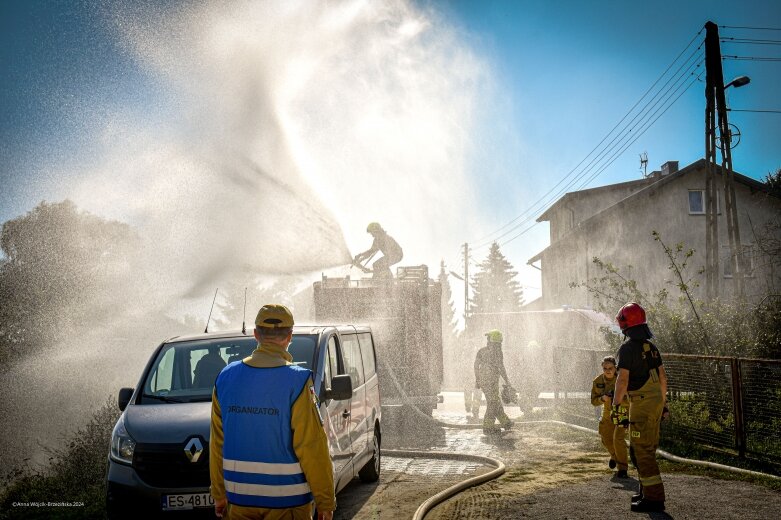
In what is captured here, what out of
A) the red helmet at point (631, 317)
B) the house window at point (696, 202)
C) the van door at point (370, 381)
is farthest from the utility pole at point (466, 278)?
the red helmet at point (631, 317)

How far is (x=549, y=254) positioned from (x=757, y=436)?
3304cm

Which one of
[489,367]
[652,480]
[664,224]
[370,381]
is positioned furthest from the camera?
[664,224]

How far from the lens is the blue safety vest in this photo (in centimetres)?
313

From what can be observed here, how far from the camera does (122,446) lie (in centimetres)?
530

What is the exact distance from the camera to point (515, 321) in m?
24.7

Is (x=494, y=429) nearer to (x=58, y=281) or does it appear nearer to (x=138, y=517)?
(x=138, y=517)

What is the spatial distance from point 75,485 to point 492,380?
7.54m

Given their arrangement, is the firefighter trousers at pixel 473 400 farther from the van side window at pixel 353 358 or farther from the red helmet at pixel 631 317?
the red helmet at pixel 631 317

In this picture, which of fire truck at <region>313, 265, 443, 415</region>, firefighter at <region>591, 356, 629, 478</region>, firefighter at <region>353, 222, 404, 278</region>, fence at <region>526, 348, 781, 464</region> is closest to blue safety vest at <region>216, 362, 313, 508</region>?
firefighter at <region>591, 356, 629, 478</region>

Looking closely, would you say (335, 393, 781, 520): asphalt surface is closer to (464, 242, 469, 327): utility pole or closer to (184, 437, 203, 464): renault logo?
(184, 437, 203, 464): renault logo

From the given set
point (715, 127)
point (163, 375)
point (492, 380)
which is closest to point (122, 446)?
point (163, 375)

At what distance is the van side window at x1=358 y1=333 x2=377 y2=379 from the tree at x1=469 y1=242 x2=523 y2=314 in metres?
70.6

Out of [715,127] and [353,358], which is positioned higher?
[715,127]

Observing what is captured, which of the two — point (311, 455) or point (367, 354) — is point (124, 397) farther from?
point (311, 455)
